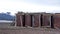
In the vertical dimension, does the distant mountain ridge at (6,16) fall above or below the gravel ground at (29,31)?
above

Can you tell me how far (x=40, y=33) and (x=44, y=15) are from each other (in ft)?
3.89

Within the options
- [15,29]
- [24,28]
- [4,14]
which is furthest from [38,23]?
[4,14]

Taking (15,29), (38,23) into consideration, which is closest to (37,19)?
(38,23)

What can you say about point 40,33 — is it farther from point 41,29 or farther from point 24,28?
point 24,28

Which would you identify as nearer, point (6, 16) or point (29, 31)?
point (29, 31)

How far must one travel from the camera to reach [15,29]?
10477 mm

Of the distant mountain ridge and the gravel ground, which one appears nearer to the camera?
the gravel ground

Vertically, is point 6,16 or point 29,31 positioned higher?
point 6,16

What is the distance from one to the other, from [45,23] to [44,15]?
515 millimetres

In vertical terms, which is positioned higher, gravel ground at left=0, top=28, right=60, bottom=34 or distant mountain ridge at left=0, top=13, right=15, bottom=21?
distant mountain ridge at left=0, top=13, right=15, bottom=21

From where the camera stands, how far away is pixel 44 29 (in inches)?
395

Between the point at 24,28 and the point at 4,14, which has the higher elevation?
the point at 4,14

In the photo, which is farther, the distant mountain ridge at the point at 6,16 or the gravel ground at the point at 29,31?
the distant mountain ridge at the point at 6,16

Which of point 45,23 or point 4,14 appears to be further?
point 4,14
